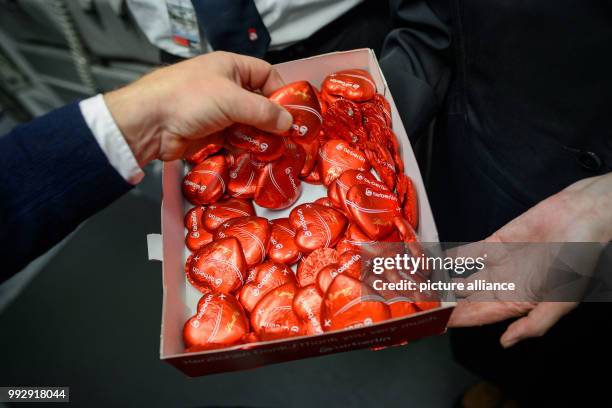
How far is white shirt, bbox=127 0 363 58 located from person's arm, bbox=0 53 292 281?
34 centimetres

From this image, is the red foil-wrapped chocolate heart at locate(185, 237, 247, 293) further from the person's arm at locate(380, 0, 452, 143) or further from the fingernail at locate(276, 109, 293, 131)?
the person's arm at locate(380, 0, 452, 143)

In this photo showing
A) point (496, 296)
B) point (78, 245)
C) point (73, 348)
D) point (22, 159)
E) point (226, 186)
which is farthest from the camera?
point (78, 245)

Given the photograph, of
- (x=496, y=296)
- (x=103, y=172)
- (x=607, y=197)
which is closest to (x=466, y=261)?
(x=496, y=296)

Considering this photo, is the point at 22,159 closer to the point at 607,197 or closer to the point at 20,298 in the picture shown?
the point at 607,197

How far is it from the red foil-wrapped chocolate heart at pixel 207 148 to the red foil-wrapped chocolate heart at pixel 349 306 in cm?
46

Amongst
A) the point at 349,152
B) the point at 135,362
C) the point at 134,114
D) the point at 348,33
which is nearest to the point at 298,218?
the point at 349,152

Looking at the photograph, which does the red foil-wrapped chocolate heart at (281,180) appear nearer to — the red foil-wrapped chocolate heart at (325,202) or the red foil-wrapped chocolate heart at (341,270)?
the red foil-wrapped chocolate heart at (325,202)

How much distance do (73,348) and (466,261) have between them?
1476 mm

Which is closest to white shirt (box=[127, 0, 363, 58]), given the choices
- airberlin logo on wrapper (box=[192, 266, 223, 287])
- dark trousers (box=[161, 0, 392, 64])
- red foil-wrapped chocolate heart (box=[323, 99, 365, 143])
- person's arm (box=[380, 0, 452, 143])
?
dark trousers (box=[161, 0, 392, 64])

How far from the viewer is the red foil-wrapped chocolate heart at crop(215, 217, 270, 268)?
102cm

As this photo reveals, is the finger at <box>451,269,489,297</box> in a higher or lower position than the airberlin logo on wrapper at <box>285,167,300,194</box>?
lower

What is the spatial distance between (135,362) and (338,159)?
3.60ft

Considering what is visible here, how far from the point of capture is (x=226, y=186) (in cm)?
113
